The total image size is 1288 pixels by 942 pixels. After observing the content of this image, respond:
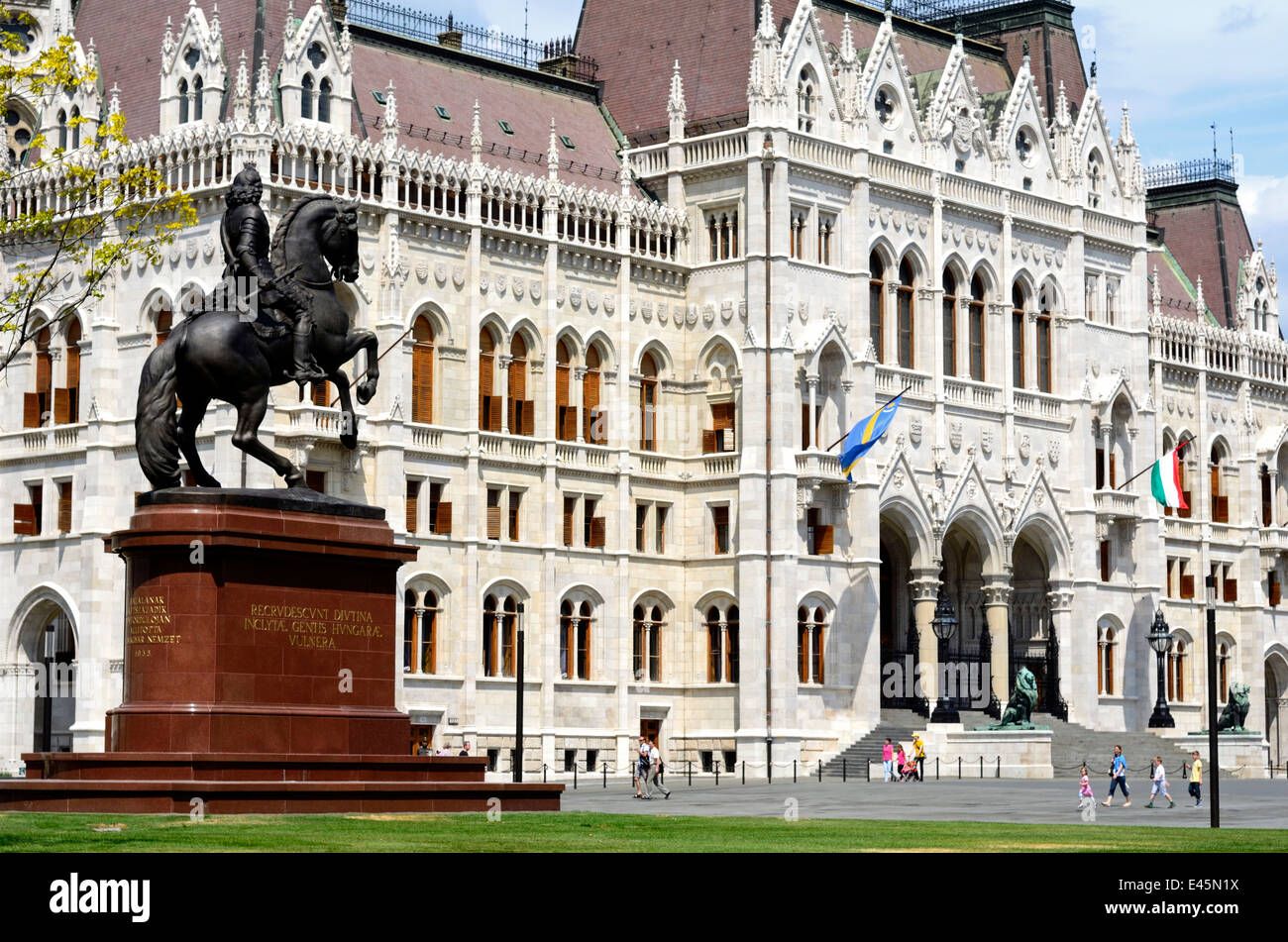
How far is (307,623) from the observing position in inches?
1342

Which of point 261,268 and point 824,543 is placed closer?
point 261,268

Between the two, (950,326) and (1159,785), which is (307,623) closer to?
Answer: (1159,785)

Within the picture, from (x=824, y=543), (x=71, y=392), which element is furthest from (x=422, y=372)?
(x=824, y=543)

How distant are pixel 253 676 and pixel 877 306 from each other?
44.5 metres

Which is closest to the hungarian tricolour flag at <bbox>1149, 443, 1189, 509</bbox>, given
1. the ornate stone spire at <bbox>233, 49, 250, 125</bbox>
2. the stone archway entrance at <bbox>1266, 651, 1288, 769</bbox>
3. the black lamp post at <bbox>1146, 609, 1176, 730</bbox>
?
the black lamp post at <bbox>1146, 609, 1176, 730</bbox>

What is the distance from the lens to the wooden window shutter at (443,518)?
216ft

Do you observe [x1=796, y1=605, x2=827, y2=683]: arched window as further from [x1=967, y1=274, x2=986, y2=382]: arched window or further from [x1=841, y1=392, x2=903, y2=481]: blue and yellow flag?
[x1=967, y1=274, x2=986, y2=382]: arched window

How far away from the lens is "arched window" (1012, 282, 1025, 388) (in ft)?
265

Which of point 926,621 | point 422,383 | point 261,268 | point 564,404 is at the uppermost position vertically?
point 422,383

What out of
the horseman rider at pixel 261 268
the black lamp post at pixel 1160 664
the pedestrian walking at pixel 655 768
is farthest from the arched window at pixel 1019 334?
the horseman rider at pixel 261 268

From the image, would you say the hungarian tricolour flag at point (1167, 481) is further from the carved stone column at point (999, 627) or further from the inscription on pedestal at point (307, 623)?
the inscription on pedestal at point (307, 623)

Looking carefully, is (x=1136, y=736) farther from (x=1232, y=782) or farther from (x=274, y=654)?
(x=274, y=654)

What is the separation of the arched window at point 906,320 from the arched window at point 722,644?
1034 centimetres

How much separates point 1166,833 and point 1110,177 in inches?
2032
